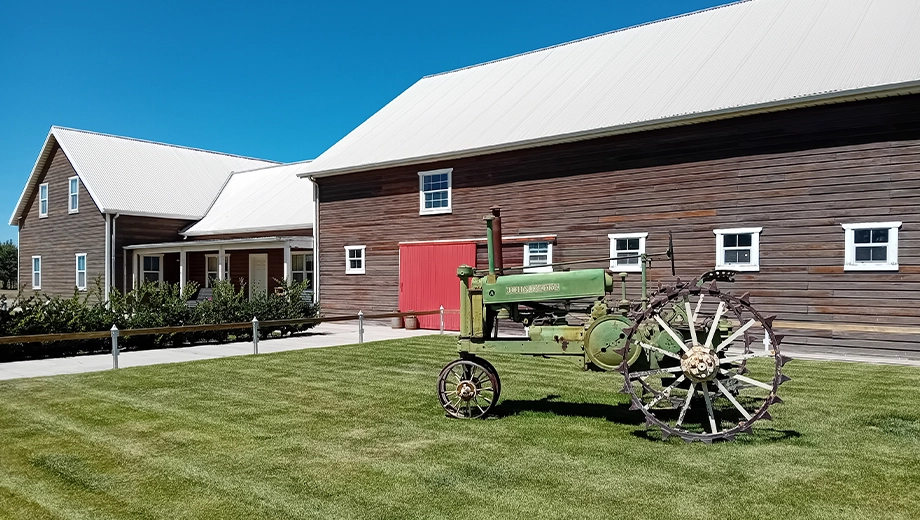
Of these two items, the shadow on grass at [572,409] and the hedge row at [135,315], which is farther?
the hedge row at [135,315]

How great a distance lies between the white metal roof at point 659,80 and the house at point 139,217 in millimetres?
6494

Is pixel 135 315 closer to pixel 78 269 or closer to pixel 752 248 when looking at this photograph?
pixel 752 248

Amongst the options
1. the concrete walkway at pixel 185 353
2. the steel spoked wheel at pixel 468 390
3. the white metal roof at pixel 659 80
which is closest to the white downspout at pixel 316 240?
the white metal roof at pixel 659 80

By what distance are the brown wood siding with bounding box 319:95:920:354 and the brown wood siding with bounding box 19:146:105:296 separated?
17.3m

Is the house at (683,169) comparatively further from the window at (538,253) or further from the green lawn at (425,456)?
the green lawn at (425,456)

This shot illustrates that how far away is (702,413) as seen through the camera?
839 centimetres

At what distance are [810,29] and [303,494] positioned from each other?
16.9 metres

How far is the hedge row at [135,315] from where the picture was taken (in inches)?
599

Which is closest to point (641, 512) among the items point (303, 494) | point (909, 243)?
point (303, 494)

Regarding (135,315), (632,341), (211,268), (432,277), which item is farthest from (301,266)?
(632,341)

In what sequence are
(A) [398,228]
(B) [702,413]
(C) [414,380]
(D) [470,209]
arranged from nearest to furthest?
(B) [702,413], (C) [414,380], (D) [470,209], (A) [398,228]

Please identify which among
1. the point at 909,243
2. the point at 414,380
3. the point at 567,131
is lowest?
the point at 414,380

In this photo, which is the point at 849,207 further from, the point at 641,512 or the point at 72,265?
the point at 72,265

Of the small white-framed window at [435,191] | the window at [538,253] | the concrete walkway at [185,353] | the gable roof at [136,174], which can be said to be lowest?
the concrete walkway at [185,353]
